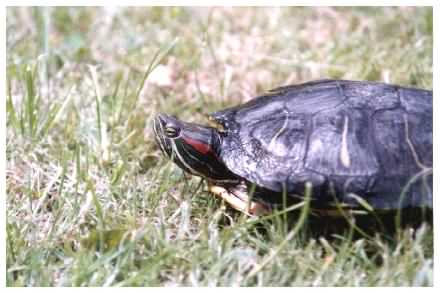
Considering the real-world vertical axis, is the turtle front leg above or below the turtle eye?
below

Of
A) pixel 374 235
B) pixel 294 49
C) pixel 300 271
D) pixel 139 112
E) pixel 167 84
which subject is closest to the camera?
pixel 300 271

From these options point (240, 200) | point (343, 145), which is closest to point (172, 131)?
point (240, 200)

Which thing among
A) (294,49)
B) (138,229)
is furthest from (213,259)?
(294,49)

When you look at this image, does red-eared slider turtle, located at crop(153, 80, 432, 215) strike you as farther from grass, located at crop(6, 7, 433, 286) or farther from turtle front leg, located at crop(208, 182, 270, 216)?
grass, located at crop(6, 7, 433, 286)

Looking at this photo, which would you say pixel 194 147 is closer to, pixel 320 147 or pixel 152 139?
pixel 320 147

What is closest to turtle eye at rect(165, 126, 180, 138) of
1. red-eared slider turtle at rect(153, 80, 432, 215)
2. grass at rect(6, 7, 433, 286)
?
red-eared slider turtle at rect(153, 80, 432, 215)

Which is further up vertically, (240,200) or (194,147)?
(194,147)
